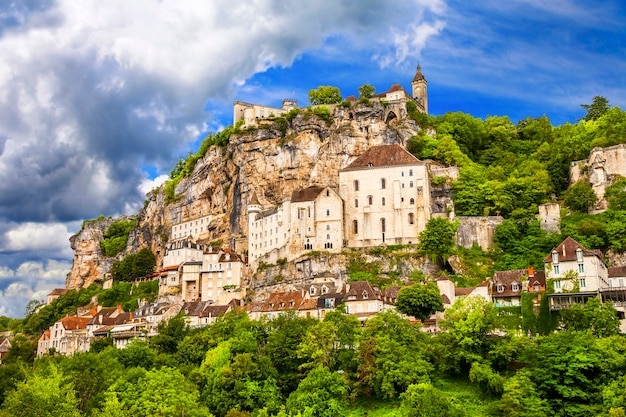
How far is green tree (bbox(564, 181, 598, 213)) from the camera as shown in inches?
3410

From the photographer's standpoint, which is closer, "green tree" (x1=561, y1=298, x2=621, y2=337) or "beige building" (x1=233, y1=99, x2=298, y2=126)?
"green tree" (x1=561, y1=298, x2=621, y2=337)

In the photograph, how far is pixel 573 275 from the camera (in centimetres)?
6269

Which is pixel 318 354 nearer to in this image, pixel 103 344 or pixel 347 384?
pixel 347 384

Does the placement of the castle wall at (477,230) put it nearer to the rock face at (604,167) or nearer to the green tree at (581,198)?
the green tree at (581,198)

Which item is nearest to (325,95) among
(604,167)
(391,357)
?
(604,167)

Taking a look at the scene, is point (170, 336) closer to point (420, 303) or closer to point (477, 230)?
point (420, 303)

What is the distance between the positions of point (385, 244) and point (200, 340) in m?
28.4

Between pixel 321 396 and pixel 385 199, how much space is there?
1621 inches

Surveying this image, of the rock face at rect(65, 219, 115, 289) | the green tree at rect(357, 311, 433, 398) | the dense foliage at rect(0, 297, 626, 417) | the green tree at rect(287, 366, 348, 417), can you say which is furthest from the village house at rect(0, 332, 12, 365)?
the green tree at rect(357, 311, 433, 398)

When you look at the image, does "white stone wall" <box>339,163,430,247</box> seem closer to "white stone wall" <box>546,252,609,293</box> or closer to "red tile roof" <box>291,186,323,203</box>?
"red tile roof" <box>291,186,323,203</box>

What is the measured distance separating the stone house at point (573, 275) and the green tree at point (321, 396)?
21.5 metres

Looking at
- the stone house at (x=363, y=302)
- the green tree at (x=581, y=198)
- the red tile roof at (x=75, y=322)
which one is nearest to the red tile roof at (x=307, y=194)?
the stone house at (x=363, y=302)

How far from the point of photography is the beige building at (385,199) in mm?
88250

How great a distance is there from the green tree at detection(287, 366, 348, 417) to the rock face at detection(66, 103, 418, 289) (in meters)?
47.9
